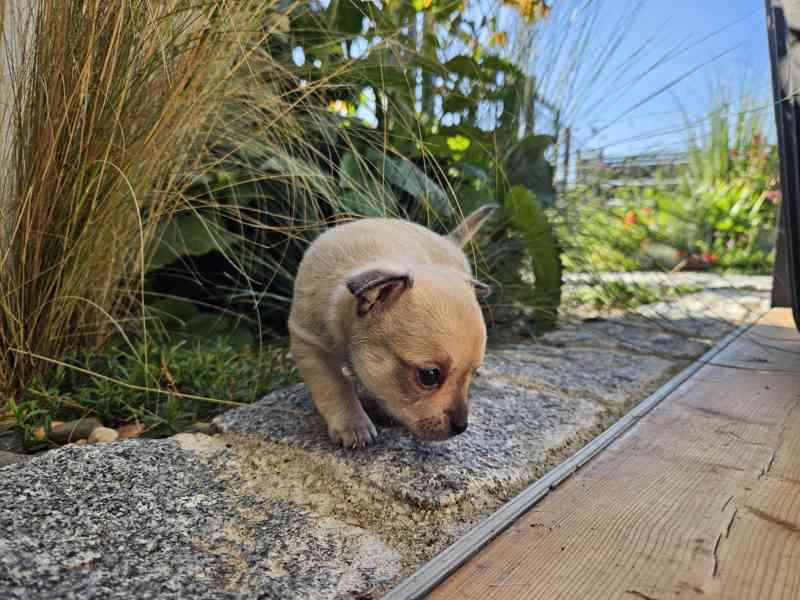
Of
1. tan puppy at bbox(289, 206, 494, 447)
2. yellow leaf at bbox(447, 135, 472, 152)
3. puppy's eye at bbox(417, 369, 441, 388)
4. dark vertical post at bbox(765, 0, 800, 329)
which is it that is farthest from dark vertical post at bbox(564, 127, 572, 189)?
puppy's eye at bbox(417, 369, 441, 388)

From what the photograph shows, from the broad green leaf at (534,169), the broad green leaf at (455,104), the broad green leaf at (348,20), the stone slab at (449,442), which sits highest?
the broad green leaf at (348,20)

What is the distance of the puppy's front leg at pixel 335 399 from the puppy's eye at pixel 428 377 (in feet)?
0.68

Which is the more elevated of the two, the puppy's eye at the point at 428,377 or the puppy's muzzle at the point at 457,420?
the puppy's eye at the point at 428,377

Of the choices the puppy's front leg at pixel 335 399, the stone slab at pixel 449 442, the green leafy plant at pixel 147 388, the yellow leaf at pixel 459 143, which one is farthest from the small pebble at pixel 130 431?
the yellow leaf at pixel 459 143

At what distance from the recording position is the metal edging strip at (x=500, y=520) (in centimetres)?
102

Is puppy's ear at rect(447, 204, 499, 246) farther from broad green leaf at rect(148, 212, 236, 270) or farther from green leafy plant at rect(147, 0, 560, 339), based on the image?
broad green leaf at rect(148, 212, 236, 270)

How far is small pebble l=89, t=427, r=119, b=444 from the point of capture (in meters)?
1.63

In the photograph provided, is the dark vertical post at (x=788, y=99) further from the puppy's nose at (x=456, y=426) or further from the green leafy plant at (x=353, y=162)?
the puppy's nose at (x=456, y=426)

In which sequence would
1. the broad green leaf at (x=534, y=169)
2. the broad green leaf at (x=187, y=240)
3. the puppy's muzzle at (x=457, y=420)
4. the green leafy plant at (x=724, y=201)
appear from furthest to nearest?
the green leafy plant at (x=724, y=201) → the broad green leaf at (x=534, y=169) → the broad green leaf at (x=187, y=240) → the puppy's muzzle at (x=457, y=420)

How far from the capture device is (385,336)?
1.56 meters

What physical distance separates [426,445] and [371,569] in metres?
0.56

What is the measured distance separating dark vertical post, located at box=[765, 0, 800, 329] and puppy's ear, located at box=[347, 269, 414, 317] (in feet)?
3.86

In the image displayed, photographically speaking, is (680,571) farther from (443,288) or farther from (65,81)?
(65,81)

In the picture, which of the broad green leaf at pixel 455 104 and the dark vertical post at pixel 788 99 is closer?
the dark vertical post at pixel 788 99
